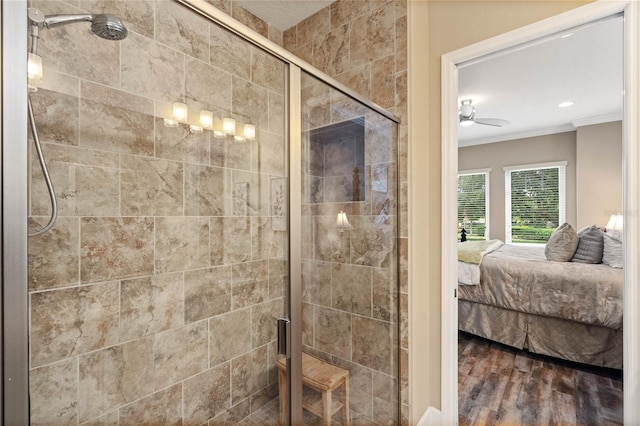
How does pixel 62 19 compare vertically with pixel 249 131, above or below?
above

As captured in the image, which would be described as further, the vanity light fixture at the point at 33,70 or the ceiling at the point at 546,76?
the ceiling at the point at 546,76

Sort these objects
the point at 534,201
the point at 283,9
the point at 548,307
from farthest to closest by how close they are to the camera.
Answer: the point at 534,201
the point at 548,307
the point at 283,9

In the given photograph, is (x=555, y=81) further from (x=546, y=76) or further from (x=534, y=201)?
(x=534, y=201)

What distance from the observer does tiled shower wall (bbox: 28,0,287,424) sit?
1.17 metres

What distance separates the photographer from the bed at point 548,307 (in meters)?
2.54

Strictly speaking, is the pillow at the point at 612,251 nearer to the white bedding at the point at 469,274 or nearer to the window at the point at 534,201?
the white bedding at the point at 469,274

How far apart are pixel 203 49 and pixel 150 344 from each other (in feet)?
4.48

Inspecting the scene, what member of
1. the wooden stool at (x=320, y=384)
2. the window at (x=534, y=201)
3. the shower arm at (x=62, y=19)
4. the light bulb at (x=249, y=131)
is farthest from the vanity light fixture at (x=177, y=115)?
the window at (x=534, y=201)

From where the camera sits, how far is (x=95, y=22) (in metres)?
1.07

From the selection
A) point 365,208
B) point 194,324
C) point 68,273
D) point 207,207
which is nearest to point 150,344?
point 194,324

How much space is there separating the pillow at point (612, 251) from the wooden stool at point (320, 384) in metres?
2.56

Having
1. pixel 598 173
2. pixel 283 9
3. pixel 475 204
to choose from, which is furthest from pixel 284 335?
pixel 475 204

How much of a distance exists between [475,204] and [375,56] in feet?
15.6

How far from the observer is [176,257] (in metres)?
1.56
